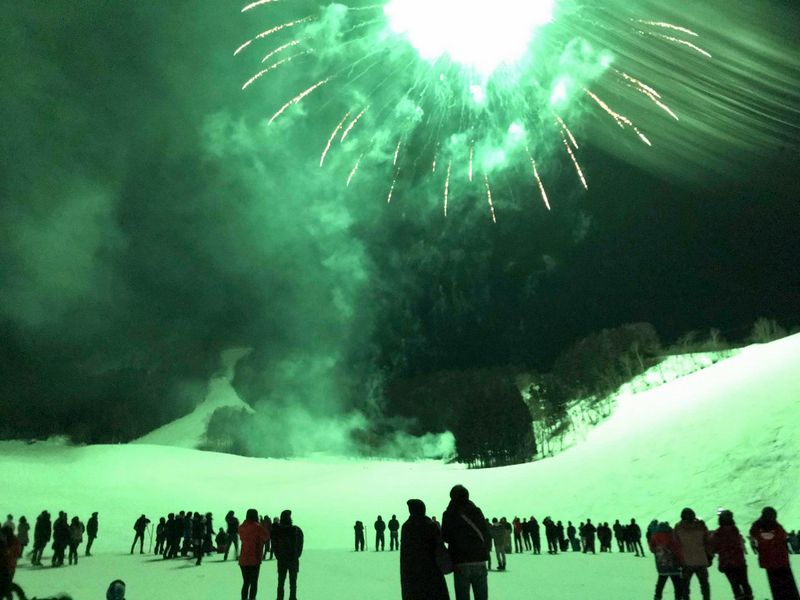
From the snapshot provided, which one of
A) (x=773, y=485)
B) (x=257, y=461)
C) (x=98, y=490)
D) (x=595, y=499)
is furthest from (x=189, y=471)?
(x=773, y=485)

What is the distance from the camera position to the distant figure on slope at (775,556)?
8.16 m

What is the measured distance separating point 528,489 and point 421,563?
41977mm

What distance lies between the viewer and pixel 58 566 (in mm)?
18578

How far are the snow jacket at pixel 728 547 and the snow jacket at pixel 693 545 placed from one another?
0.74 ft

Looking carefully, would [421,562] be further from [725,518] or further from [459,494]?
[725,518]

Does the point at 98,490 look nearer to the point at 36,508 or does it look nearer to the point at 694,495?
the point at 36,508

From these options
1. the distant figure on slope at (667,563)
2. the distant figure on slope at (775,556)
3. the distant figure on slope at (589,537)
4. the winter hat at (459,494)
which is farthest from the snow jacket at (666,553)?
the distant figure on slope at (589,537)

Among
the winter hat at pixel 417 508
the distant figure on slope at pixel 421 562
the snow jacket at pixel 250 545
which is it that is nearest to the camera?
the distant figure on slope at pixel 421 562

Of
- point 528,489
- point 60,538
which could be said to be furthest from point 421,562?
point 528,489

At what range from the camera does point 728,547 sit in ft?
28.6

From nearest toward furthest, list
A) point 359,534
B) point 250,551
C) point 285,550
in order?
point 250,551, point 285,550, point 359,534

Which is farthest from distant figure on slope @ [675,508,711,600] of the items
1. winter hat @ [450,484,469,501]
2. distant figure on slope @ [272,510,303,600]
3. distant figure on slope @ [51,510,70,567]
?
distant figure on slope @ [51,510,70,567]

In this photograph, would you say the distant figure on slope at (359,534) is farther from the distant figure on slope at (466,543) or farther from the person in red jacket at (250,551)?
the distant figure on slope at (466,543)

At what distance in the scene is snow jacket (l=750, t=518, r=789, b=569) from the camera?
816 cm
